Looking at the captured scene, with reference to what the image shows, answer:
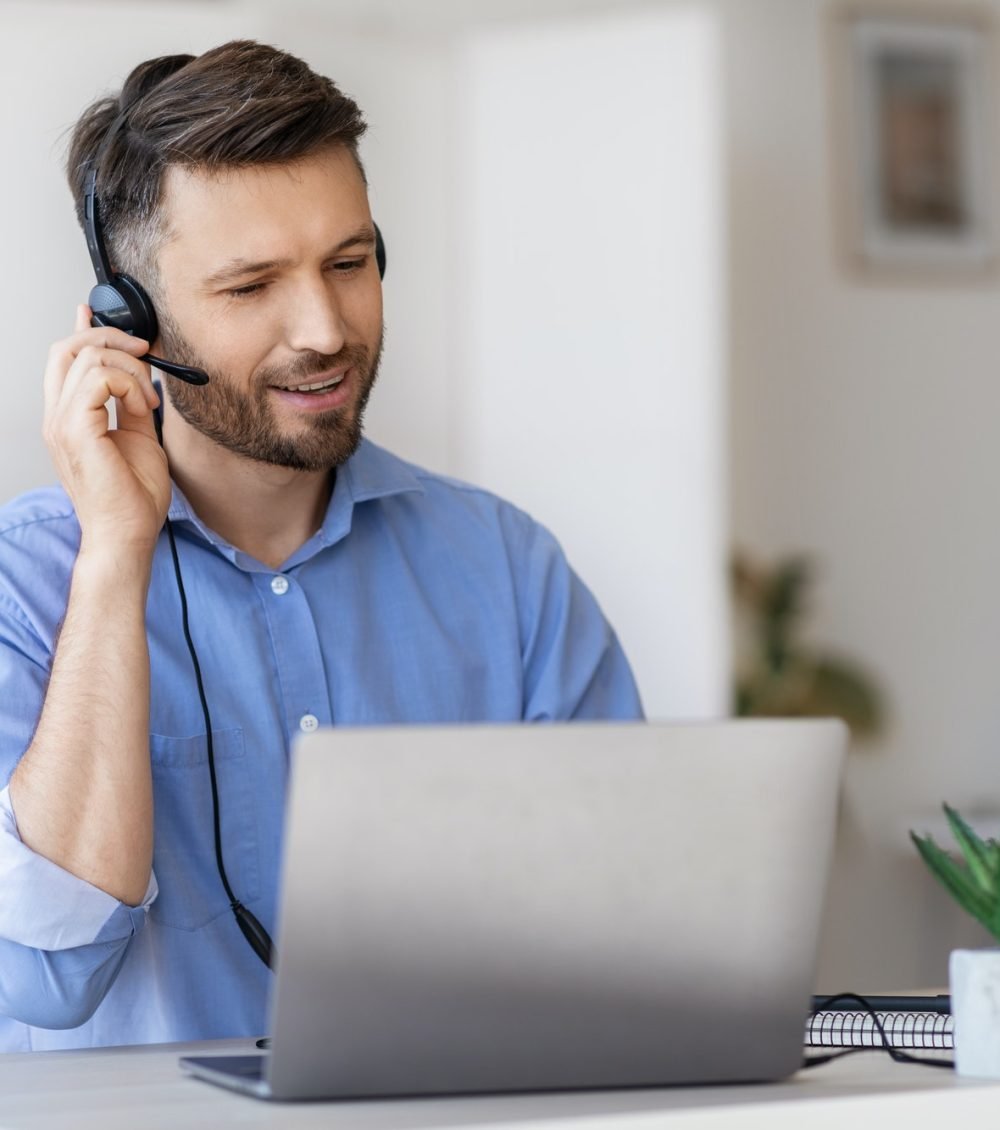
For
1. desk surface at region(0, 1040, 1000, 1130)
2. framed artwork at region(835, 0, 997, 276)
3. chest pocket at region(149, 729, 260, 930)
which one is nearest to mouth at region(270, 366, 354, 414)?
chest pocket at region(149, 729, 260, 930)

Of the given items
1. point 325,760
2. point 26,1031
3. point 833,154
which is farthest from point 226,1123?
point 833,154

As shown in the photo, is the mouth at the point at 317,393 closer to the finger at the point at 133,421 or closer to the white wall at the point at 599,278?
the finger at the point at 133,421

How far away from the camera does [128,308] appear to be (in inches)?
63.2

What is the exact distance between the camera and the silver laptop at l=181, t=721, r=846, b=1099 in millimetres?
848

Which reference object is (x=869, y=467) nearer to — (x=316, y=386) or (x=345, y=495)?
(x=345, y=495)

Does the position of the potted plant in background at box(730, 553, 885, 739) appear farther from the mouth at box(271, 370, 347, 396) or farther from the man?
the mouth at box(271, 370, 347, 396)

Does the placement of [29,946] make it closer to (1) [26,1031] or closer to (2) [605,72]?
(1) [26,1031]

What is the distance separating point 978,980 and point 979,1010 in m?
0.02

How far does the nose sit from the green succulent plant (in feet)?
2.46

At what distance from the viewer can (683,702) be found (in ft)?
10.2

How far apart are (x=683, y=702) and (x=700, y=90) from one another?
1143mm

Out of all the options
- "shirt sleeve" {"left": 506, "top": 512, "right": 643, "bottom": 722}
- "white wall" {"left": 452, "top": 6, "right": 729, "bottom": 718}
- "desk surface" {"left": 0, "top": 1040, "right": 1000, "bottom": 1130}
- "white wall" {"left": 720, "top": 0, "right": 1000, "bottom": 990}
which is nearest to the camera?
"desk surface" {"left": 0, "top": 1040, "right": 1000, "bottom": 1130}

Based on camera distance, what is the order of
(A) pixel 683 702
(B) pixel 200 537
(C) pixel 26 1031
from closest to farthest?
(C) pixel 26 1031, (B) pixel 200 537, (A) pixel 683 702

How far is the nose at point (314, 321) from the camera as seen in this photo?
1546mm
